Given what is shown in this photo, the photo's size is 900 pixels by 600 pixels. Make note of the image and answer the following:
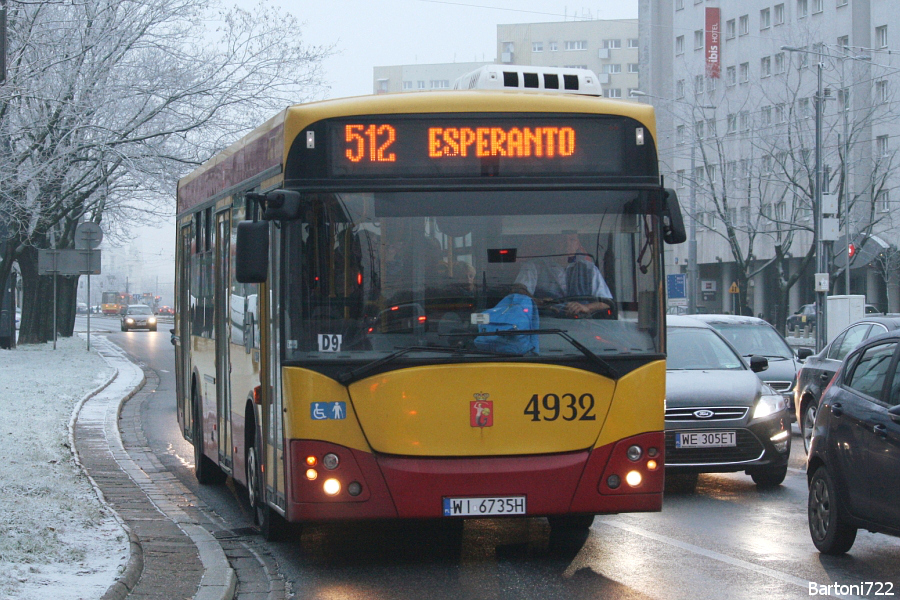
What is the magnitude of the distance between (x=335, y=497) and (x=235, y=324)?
8.21ft

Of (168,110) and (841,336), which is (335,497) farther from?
(168,110)

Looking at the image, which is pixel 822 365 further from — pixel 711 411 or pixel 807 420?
pixel 711 411

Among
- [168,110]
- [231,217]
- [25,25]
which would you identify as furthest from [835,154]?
[231,217]

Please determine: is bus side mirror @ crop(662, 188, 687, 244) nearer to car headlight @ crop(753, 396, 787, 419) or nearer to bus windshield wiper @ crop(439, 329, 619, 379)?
bus windshield wiper @ crop(439, 329, 619, 379)

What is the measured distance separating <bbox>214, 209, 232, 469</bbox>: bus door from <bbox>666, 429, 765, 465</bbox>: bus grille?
3689mm

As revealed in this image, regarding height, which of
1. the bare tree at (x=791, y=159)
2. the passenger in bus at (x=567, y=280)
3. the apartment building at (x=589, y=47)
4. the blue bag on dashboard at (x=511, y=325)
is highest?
the apartment building at (x=589, y=47)

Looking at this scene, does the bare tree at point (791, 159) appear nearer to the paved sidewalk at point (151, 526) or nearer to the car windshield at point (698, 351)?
the car windshield at point (698, 351)

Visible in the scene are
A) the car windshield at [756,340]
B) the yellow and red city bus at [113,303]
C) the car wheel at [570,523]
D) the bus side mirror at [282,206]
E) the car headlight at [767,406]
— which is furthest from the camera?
the yellow and red city bus at [113,303]

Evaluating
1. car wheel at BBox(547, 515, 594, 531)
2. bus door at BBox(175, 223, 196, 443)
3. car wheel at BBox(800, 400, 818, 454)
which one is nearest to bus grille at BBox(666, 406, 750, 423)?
car wheel at BBox(547, 515, 594, 531)

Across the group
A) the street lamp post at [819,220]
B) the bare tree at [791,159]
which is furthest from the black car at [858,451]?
the bare tree at [791,159]

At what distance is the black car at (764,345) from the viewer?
16672 mm

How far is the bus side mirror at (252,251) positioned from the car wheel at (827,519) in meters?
3.75

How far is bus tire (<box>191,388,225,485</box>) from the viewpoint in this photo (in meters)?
11.8

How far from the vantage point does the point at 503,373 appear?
287 inches
